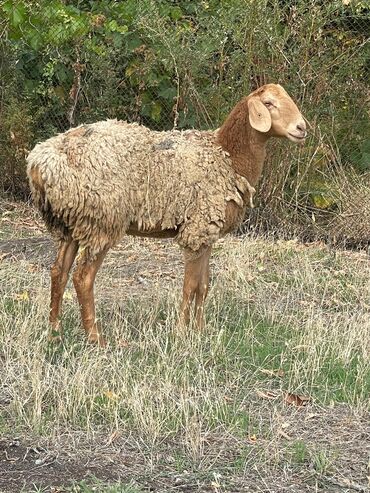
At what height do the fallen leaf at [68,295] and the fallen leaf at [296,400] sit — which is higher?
the fallen leaf at [68,295]

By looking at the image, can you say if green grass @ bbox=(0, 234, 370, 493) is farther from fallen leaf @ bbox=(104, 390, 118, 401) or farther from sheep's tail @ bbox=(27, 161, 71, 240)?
sheep's tail @ bbox=(27, 161, 71, 240)

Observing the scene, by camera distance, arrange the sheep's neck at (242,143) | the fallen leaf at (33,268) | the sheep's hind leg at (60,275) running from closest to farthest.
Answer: the sheep's hind leg at (60,275)
the sheep's neck at (242,143)
the fallen leaf at (33,268)

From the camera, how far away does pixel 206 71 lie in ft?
34.3

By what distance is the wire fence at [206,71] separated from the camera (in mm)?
9898

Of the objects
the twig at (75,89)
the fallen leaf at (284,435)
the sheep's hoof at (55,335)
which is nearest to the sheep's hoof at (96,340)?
the sheep's hoof at (55,335)

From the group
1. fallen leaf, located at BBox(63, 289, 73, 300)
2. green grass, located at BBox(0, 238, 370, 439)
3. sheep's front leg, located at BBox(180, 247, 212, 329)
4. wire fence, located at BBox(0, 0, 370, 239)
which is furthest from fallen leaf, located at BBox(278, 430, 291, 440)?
wire fence, located at BBox(0, 0, 370, 239)

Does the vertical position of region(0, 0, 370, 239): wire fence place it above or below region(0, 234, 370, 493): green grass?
above

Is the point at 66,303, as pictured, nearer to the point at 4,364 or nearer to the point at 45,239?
the point at 4,364

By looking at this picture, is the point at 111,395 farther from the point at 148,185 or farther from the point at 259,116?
the point at 259,116

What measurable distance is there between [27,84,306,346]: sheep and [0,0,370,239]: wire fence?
319cm

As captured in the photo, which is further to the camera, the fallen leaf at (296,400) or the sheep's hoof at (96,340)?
the sheep's hoof at (96,340)

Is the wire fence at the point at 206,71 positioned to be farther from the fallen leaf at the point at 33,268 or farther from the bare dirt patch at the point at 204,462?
the bare dirt patch at the point at 204,462

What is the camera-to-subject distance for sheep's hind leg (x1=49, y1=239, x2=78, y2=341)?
6.56m

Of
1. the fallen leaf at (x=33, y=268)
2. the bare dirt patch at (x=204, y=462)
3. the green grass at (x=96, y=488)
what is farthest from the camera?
the fallen leaf at (x=33, y=268)
